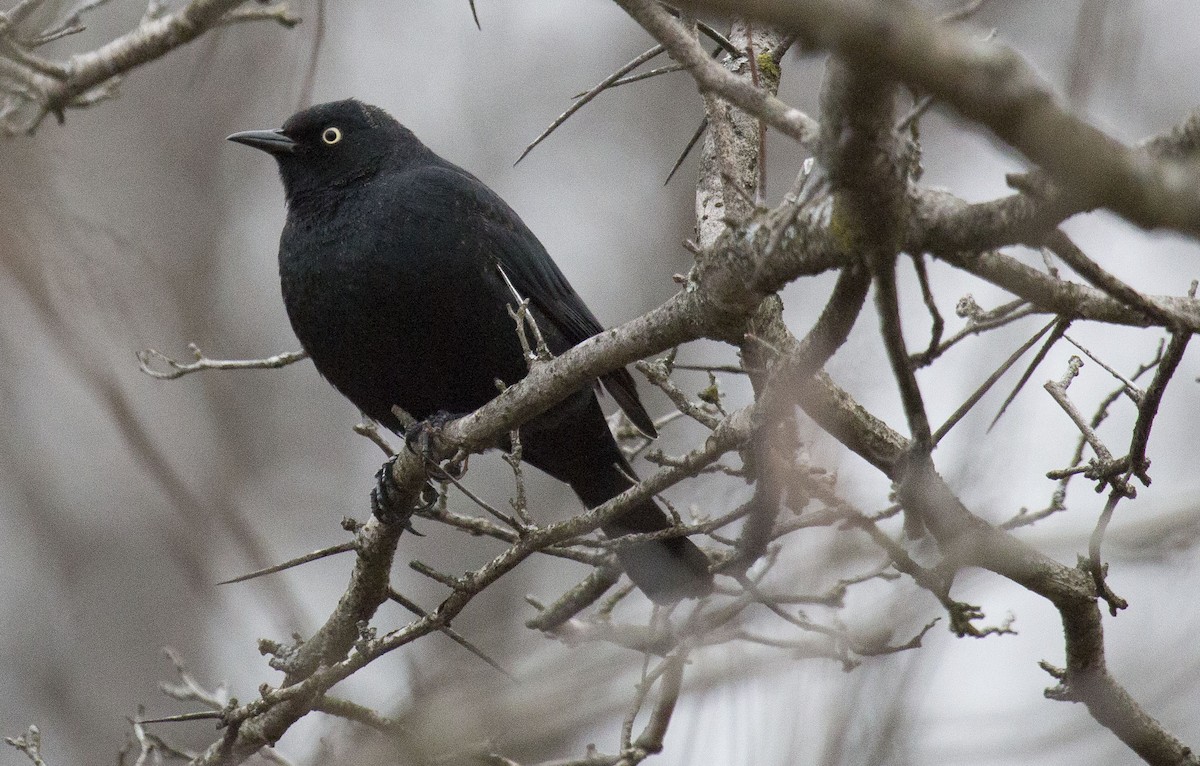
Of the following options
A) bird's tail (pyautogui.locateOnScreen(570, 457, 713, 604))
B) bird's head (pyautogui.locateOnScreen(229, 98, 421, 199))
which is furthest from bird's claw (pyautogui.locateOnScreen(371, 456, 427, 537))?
bird's head (pyautogui.locateOnScreen(229, 98, 421, 199))

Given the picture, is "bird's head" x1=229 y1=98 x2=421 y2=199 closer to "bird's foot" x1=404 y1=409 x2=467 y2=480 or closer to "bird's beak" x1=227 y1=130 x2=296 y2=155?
"bird's beak" x1=227 y1=130 x2=296 y2=155

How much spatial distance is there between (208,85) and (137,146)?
77 centimetres

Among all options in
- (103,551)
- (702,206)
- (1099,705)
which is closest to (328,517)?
(103,551)

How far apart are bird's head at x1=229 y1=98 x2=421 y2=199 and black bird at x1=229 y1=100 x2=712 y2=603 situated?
24 millimetres

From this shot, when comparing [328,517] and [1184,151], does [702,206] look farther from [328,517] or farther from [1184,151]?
[328,517]

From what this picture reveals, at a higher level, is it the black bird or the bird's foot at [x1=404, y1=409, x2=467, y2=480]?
the black bird

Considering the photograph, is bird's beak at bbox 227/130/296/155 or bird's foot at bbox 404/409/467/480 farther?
bird's beak at bbox 227/130/296/155

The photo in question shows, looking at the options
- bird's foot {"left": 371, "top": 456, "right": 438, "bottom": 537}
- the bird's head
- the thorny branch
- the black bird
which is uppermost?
the bird's head

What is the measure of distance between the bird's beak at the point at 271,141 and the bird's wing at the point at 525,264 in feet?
2.29

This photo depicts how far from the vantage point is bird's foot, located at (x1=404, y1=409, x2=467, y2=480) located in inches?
162

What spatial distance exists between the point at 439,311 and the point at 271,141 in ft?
4.68

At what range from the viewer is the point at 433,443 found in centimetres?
418

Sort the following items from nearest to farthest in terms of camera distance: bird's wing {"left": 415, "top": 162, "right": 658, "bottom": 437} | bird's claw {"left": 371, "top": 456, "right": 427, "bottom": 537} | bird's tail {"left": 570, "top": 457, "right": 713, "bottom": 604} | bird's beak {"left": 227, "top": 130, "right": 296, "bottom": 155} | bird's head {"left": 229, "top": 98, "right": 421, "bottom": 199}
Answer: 1. bird's claw {"left": 371, "top": 456, "right": 427, "bottom": 537}
2. bird's tail {"left": 570, "top": 457, "right": 713, "bottom": 604}
3. bird's wing {"left": 415, "top": 162, "right": 658, "bottom": 437}
4. bird's head {"left": 229, "top": 98, "right": 421, "bottom": 199}
5. bird's beak {"left": 227, "top": 130, "right": 296, "bottom": 155}

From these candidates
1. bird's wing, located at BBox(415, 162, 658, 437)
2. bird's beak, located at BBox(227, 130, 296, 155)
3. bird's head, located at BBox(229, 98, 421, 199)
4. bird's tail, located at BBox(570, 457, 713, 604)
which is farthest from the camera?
bird's beak, located at BBox(227, 130, 296, 155)
